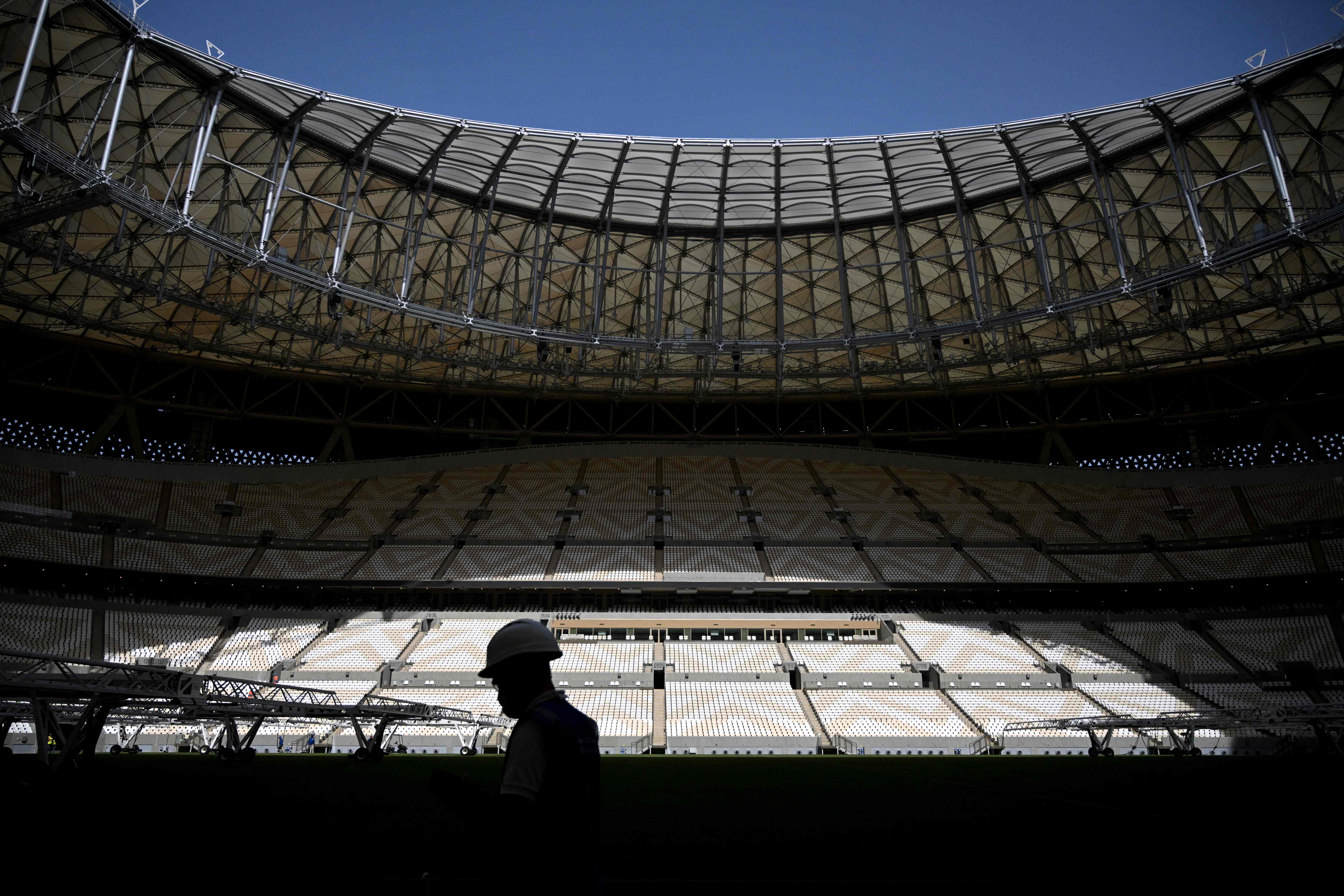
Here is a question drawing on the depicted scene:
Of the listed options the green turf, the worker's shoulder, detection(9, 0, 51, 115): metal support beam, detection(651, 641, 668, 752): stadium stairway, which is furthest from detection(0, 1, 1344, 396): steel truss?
the worker's shoulder

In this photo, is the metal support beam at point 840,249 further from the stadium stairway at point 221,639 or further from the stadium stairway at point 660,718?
the stadium stairway at point 221,639

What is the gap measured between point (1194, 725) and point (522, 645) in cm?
2571

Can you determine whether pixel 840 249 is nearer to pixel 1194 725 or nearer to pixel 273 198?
pixel 1194 725

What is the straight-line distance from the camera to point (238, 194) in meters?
32.0

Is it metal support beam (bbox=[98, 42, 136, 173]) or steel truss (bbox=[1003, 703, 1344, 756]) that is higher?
metal support beam (bbox=[98, 42, 136, 173])

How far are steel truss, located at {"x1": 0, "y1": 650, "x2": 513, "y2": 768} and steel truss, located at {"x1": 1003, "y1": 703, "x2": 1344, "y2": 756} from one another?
62.5 feet

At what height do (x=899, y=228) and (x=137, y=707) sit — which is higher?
(x=899, y=228)

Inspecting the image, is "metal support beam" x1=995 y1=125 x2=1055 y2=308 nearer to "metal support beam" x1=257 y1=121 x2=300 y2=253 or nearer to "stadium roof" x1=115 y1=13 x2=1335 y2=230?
"stadium roof" x1=115 y1=13 x2=1335 y2=230

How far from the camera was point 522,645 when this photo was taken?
9.29 feet

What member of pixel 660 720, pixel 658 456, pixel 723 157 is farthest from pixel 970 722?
pixel 658 456

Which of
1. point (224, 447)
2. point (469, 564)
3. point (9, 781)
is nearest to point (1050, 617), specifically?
point (469, 564)

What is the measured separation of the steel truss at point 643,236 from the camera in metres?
26.0

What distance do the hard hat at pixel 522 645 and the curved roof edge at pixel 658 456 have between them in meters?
48.8

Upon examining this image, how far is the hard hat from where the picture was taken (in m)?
2.80
